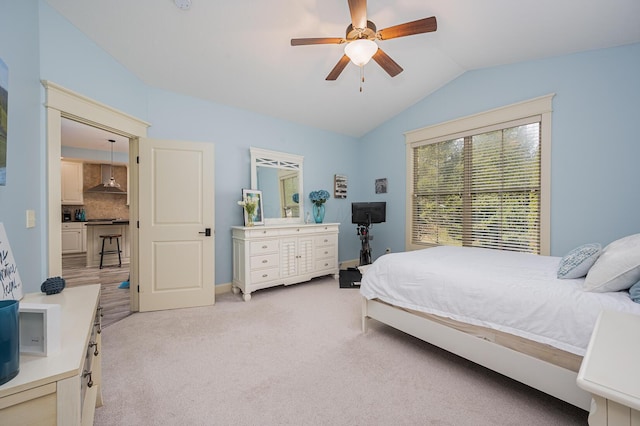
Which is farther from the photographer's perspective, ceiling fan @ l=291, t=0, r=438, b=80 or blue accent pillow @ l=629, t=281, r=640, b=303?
ceiling fan @ l=291, t=0, r=438, b=80

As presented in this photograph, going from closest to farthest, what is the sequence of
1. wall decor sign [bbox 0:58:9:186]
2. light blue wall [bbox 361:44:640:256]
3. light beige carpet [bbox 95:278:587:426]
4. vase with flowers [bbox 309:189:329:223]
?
1. wall decor sign [bbox 0:58:9:186]
2. light beige carpet [bbox 95:278:587:426]
3. light blue wall [bbox 361:44:640:256]
4. vase with flowers [bbox 309:189:329:223]

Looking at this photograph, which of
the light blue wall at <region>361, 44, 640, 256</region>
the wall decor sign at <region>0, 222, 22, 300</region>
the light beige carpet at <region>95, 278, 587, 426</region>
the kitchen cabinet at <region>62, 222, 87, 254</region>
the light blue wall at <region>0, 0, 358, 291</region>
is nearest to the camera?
the wall decor sign at <region>0, 222, 22, 300</region>

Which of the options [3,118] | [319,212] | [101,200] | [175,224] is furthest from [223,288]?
[101,200]

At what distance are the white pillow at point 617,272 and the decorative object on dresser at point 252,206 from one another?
134 inches

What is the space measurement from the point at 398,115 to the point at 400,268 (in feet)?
10.9

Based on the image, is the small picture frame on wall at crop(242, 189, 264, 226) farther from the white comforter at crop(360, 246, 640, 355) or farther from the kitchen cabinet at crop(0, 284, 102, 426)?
the kitchen cabinet at crop(0, 284, 102, 426)

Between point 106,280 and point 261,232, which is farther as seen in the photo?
point 106,280

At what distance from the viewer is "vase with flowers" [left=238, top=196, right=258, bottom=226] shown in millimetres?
3783

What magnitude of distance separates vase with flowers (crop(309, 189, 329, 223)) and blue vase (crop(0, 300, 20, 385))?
3.99 metres

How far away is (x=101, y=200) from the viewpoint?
7.07 m

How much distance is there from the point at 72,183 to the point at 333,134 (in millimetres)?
6567

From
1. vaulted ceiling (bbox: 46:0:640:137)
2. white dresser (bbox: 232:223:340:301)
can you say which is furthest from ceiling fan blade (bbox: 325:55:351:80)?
white dresser (bbox: 232:223:340:301)

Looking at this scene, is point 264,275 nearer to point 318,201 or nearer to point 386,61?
point 318,201

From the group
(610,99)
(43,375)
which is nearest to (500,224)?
(610,99)
